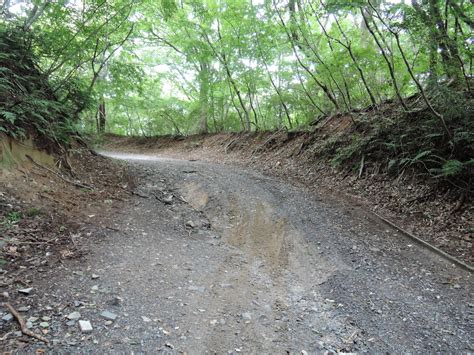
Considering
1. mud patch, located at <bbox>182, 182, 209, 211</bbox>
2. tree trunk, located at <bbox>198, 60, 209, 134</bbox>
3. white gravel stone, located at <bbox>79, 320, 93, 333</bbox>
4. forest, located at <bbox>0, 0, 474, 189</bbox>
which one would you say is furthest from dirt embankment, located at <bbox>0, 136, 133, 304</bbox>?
tree trunk, located at <bbox>198, 60, 209, 134</bbox>

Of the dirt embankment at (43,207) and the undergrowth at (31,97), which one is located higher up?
the undergrowth at (31,97)

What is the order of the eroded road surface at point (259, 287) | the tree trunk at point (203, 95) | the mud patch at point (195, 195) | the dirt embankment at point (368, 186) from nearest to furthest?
the eroded road surface at point (259, 287) → the dirt embankment at point (368, 186) → the mud patch at point (195, 195) → the tree trunk at point (203, 95)

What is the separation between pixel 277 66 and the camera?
12070 millimetres

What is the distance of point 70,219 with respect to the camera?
15.0ft

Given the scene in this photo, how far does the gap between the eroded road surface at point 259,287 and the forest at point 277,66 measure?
7.81 feet

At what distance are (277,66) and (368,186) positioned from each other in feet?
22.8

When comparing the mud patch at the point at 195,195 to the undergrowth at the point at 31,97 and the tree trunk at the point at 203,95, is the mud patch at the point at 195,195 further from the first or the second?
the tree trunk at the point at 203,95

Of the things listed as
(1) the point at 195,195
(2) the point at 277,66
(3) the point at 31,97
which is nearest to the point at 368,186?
(1) the point at 195,195

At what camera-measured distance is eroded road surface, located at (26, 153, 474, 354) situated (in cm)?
287

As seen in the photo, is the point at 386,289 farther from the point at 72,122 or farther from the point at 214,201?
the point at 72,122

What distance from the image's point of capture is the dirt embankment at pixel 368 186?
516 cm

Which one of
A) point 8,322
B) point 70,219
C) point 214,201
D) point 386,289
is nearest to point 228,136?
point 214,201

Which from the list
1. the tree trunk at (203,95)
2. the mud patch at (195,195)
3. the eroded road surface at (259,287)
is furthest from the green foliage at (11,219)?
the tree trunk at (203,95)

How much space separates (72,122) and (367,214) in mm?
6718
